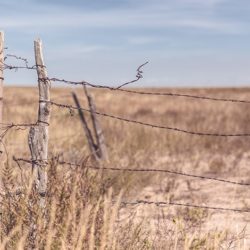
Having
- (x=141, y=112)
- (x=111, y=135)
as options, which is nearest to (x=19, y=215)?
(x=111, y=135)

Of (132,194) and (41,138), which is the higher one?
(41,138)

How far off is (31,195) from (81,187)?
49 cm

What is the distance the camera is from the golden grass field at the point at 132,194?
3941mm

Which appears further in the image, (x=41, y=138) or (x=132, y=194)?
(x=132, y=194)

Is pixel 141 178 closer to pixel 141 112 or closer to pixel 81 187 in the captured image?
pixel 81 187

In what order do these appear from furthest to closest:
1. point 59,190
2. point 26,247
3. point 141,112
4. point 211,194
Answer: point 141,112, point 211,194, point 59,190, point 26,247

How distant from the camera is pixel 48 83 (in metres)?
4.10

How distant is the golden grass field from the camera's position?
12.9 feet

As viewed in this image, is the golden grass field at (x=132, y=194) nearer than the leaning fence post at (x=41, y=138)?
Yes

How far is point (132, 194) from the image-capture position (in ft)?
26.7

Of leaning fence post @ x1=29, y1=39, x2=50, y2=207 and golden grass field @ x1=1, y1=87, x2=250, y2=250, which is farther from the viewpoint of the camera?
leaning fence post @ x1=29, y1=39, x2=50, y2=207

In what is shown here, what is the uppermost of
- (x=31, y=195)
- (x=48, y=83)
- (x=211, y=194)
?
(x=48, y=83)

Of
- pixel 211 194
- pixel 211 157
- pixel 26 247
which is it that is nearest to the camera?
pixel 26 247

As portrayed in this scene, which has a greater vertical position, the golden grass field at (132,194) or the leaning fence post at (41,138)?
the leaning fence post at (41,138)
